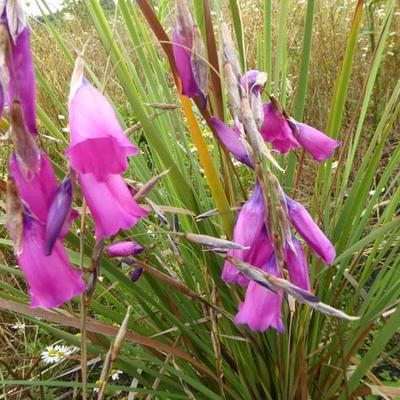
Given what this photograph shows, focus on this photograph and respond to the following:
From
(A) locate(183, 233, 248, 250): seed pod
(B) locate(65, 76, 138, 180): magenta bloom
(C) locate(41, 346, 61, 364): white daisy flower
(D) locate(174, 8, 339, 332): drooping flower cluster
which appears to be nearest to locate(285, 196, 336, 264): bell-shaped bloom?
(D) locate(174, 8, 339, 332): drooping flower cluster

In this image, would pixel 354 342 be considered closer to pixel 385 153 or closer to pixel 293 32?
pixel 385 153

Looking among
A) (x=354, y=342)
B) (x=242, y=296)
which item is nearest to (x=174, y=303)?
(x=242, y=296)

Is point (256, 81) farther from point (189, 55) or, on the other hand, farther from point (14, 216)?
point (14, 216)

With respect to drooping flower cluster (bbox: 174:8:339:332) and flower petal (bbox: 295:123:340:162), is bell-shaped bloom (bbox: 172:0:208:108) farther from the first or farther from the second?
flower petal (bbox: 295:123:340:162)

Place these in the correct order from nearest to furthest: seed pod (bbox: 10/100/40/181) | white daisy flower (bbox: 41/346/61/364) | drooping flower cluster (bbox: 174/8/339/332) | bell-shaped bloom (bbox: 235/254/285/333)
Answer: seed pod (bbox: 10/100/40/181), drooping flower cluster (bbox: 174/8/339/332), bell-shaped bloom (bbox: 235/254/285/333), white daisy flower (bbox: 41/346/61/364)

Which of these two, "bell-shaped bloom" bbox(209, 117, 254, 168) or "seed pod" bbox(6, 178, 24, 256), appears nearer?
"seed pod" bbox(6, 178, 24, 256)

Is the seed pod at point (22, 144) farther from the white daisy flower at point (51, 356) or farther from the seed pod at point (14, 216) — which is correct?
the white daisy flower at point (51, 356)
